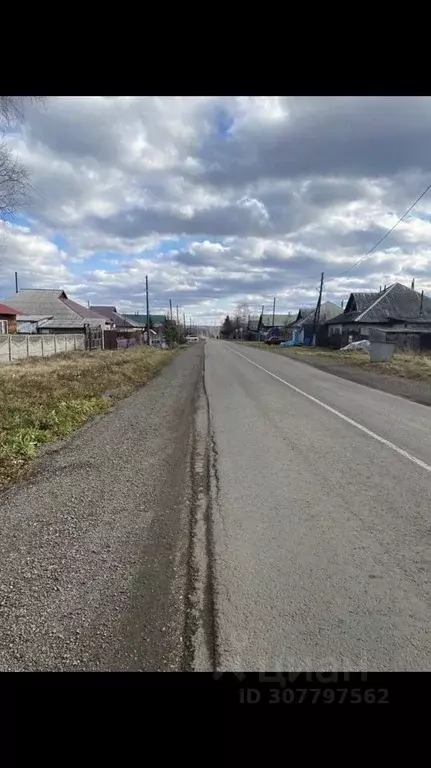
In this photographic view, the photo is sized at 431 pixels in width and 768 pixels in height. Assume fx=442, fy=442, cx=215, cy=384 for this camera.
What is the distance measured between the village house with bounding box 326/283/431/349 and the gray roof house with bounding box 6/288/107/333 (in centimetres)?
3028

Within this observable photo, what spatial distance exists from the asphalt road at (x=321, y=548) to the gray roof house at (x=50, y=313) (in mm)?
51840

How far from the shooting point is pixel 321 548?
365cm

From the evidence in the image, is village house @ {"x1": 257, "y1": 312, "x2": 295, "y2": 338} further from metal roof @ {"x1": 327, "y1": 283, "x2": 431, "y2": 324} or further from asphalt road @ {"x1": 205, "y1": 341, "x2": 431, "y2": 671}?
asphalt road @ {"x1": 205, "y1": 341, "x2": 431, "y2": 671}

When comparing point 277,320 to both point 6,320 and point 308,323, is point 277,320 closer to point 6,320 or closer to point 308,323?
point 308,323

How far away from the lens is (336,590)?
3025mm

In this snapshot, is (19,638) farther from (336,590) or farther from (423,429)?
(423,429)

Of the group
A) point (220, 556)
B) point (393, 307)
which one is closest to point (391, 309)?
point (393, 307)

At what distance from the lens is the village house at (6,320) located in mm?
40062

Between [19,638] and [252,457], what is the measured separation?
4.26m

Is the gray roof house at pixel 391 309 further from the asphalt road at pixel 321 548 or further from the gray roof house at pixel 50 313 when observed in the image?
the asphalt road at pixel 321 548

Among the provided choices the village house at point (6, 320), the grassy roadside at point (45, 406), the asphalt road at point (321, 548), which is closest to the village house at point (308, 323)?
the village house at point (6, 320)

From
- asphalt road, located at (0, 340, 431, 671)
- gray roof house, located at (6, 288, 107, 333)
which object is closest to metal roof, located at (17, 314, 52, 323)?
gray roof house, located at (6, 288, 107, 333)

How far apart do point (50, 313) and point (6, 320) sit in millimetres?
19914
